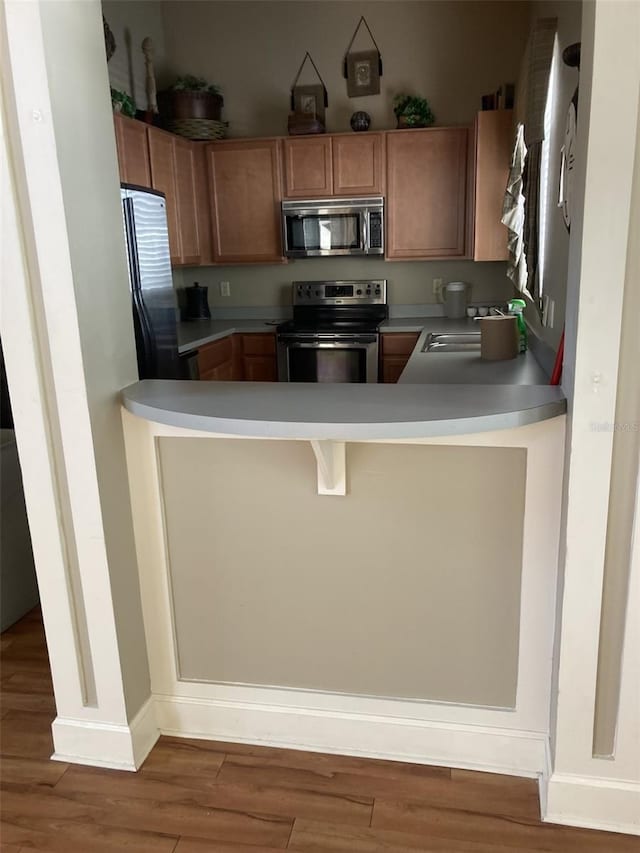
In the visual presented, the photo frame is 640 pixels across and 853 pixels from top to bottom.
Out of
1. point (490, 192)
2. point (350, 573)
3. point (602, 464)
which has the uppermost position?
point (490, 192)

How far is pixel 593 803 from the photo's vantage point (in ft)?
5.33

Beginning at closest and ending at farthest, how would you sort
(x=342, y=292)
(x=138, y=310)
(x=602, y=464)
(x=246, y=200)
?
(x=602, y=464), (x=138, y=310), (x=246, y=200), (x=342, y=292)

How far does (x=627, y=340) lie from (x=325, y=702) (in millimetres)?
1259

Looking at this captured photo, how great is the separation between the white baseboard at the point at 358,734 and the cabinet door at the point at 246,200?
10.8ft

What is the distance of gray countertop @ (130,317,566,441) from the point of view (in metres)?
1.40

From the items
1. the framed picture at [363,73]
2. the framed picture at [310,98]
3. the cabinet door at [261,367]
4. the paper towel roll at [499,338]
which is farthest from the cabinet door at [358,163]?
the paper towel roll at [499,338]

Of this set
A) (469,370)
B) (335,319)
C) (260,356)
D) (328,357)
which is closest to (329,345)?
(328,357)

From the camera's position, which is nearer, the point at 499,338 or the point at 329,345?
the point at 499,338

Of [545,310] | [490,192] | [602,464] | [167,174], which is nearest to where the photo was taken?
[602,464]

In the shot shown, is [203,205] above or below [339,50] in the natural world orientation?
below

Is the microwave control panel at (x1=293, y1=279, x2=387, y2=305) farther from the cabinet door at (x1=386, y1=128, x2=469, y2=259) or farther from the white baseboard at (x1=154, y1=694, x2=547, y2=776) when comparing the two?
the white baseboard at (x1=154, y1=694, x2=547, y2=776)

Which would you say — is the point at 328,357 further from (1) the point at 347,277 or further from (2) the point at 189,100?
(2) the point at 189,100

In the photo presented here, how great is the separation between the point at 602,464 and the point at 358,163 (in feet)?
11.0

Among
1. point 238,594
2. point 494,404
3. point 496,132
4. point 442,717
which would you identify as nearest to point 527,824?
point 442,717
